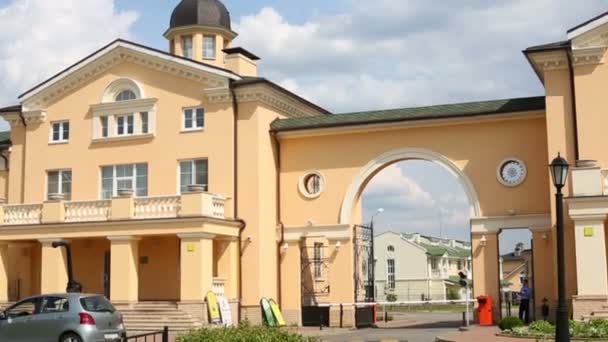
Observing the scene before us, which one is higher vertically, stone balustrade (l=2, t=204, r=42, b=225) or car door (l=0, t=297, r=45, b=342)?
stone balustrade (l=2, t=204, r=42, b=225)

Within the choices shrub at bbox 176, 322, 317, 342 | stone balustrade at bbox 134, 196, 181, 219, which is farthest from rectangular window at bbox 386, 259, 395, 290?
shrub at bbox 176, 322, 317, 342

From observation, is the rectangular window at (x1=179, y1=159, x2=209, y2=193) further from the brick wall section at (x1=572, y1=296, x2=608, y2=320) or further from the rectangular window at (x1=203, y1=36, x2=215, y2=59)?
the brick wall section at (x1=572, y1=296, x2=608, y2=320)

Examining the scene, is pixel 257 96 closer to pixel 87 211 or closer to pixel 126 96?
pixel 126 96

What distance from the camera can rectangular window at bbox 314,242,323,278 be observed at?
108ft

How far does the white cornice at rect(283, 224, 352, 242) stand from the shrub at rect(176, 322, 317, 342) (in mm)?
15871

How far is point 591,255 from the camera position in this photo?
986 inches

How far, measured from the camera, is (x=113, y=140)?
3344 centimetres

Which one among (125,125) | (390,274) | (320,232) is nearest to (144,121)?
(125,125)

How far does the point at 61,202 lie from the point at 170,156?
4.24m

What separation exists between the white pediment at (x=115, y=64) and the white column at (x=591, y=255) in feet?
43.4

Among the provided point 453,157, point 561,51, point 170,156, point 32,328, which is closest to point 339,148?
point 453,157

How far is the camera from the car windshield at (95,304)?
20.9m

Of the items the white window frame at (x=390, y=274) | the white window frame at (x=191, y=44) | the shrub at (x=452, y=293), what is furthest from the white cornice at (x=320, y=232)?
the white window frame at (x=390, y=274)

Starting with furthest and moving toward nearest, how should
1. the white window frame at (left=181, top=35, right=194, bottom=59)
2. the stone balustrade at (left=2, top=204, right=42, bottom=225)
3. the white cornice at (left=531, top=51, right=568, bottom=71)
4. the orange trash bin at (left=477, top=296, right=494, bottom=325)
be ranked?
the white window frame at (left=181, top=35, right=194, bottom=59), the stone balustrade at (left=2, top=204, right=42, bottom=225), the orange trash bin at (left=477, top=296, right=494, bottom=325), the white cornice at (left=531, top=51, right=568, bottom=71)
